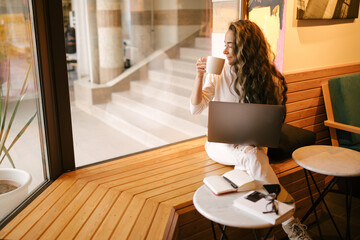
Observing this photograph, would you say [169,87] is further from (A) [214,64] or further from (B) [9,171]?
(B) [9,171]

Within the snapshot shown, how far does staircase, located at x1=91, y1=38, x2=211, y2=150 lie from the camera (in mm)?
3096

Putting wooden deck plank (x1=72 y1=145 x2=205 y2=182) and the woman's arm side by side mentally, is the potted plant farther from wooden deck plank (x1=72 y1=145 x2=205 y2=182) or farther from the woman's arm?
the woman's arm

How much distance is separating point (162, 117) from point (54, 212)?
1.57m

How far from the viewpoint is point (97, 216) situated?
193 cm

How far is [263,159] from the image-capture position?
2.14 metres

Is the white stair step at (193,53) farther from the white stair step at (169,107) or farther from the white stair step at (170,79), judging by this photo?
the white stair step at (169,107)

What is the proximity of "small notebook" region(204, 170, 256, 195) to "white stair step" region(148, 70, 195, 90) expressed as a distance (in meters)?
1.73

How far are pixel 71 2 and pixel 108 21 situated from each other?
569 mm

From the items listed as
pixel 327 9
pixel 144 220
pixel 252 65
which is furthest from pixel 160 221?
pixel 327 9

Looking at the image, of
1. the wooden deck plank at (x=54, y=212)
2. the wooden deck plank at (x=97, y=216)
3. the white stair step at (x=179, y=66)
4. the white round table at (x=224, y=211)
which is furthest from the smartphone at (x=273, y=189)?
the white stair step at (x=179, y=66)

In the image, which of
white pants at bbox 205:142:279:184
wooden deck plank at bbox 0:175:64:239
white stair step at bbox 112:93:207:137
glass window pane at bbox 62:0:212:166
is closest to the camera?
wooden deck plank at bbox 0:175:64:239

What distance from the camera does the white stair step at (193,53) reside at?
3.32 meters

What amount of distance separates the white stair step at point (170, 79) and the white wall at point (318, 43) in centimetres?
94

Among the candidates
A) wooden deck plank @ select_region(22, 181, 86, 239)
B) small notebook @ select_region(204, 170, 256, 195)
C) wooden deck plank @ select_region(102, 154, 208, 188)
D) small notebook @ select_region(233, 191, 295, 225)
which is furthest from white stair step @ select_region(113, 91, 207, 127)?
small notebook @ select_region(233, 191, 295, 225)
